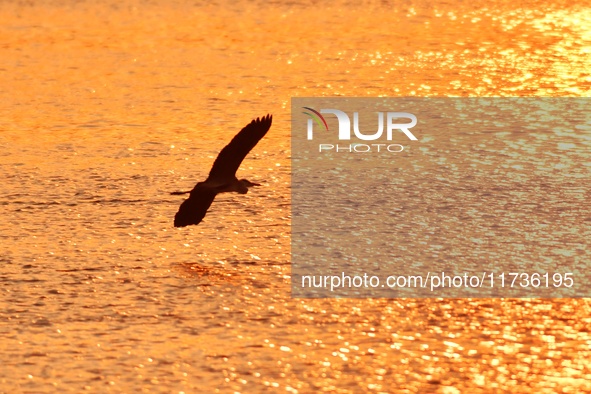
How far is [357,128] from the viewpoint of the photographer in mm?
7555

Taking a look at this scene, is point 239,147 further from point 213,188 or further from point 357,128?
point 357,128

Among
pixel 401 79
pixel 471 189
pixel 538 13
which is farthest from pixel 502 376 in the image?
pixel 538 13

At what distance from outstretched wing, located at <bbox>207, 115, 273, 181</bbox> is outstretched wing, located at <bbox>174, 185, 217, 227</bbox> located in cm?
8

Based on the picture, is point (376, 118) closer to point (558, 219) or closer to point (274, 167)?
point (274, 167)

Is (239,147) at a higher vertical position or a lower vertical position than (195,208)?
higher

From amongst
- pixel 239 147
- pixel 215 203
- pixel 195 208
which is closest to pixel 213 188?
pixel 195 208

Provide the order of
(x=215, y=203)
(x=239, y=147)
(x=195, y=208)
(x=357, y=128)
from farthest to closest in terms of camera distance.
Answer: (x=357, y=128) < (x=215, y=203) < (x=195, y=208) < (x=239, y=147)

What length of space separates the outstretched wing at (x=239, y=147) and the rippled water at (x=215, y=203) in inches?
14.4

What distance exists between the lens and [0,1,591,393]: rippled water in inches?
176

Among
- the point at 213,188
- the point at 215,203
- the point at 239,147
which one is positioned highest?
the point at 239,147

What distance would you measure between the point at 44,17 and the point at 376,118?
431cm

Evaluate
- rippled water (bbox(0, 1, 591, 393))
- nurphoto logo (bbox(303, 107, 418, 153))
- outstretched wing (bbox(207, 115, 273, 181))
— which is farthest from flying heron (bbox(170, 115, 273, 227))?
nurphoto logo (bbox(303, 107, 418, 153))

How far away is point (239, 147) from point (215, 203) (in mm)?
1080

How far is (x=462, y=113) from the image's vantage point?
307 inches
